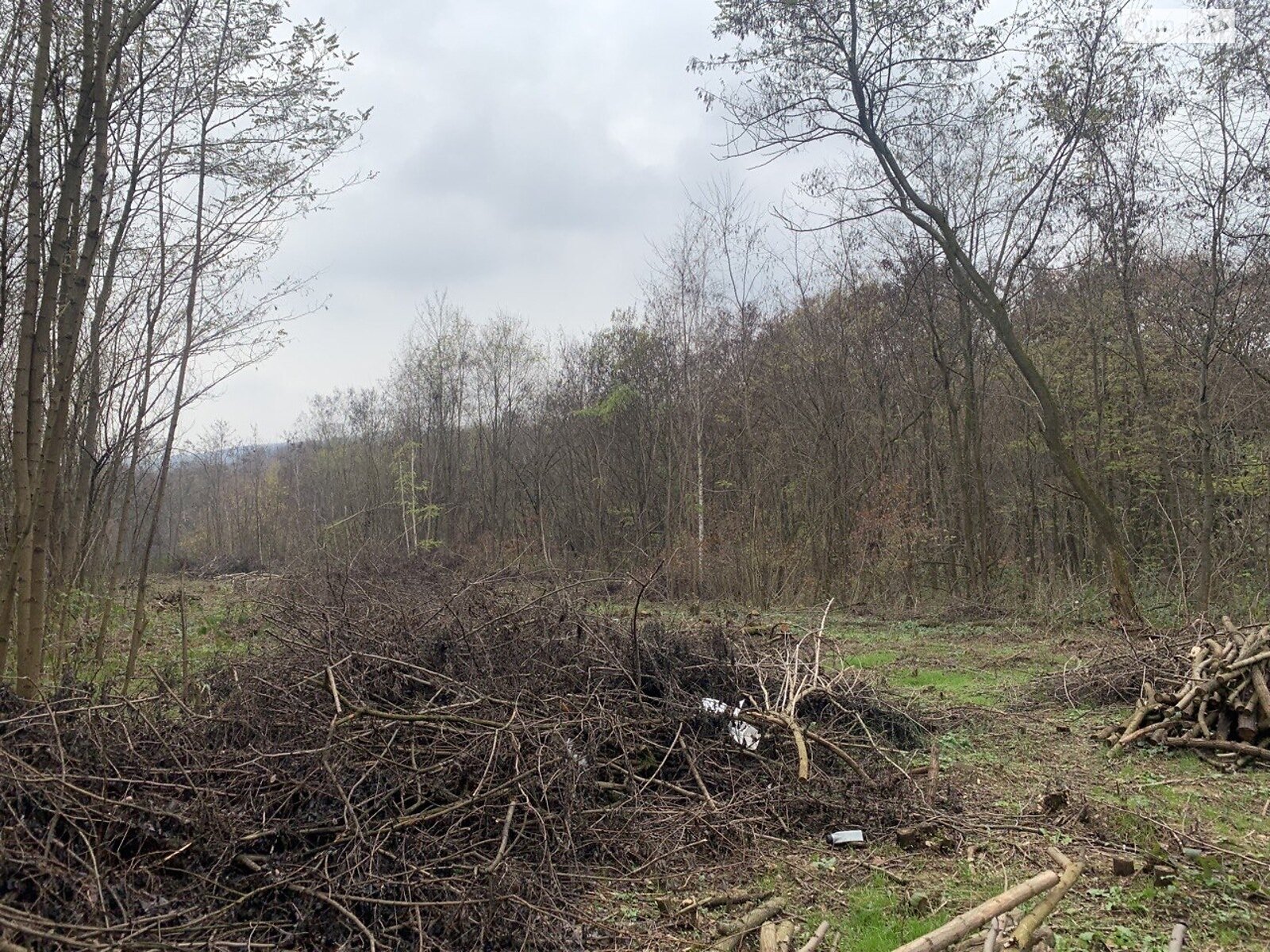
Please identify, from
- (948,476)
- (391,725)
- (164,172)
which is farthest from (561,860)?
(948,476)

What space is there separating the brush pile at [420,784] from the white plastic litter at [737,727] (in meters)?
0.02

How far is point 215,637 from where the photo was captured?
Result: 10.4 m

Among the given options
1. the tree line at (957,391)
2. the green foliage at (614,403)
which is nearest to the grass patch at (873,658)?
the tree line at (957,391)

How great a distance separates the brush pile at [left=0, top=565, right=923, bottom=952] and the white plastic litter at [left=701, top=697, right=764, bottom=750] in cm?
2

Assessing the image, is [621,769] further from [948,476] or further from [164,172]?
[948,476]

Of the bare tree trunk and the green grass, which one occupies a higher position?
the bare tree trunk

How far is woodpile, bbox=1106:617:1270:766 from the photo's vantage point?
524cm

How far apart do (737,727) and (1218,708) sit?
3451mm

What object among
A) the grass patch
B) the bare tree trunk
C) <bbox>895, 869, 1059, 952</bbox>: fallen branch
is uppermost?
the bare tree trunk

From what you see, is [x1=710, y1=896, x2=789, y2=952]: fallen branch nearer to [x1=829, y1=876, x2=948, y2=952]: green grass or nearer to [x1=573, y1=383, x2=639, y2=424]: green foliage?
[x1=829, y1=876, x2=948, y2=952]: green grass

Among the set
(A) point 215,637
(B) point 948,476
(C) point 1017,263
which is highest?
(C) point 1017,263

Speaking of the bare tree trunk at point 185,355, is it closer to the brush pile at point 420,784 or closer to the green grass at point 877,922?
the brush pile at point 420,784

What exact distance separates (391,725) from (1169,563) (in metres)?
17.2

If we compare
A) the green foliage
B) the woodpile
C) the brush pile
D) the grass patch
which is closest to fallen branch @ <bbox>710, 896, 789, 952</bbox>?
the brush pile
